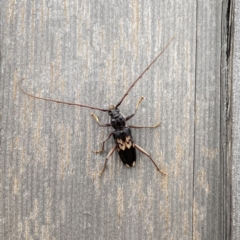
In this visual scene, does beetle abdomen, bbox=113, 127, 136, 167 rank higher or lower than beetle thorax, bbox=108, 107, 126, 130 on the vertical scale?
lower

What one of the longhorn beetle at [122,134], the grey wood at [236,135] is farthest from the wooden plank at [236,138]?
the longhorn beetle at [122,134]

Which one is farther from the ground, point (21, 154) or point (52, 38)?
point (52, 38)

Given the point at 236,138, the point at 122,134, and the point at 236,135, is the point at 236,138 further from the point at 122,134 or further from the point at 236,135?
the point at 122,134

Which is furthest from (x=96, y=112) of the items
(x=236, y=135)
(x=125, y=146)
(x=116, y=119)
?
(x=236, y=135)

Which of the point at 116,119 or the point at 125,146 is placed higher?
the point at 116,119

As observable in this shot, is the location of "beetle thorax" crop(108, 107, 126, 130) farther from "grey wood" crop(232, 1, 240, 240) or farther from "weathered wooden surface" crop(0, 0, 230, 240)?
"grey wood" crop(232, 1, 240, 240)

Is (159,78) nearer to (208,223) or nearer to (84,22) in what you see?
(84,22)

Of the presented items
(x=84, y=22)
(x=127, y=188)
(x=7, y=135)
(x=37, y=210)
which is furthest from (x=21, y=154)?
(x=84, y=22)

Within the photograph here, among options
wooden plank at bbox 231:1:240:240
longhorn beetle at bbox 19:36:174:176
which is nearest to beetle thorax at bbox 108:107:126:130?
longhorn beetle at bbox 19:36:174:176

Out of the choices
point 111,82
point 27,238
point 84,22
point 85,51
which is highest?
point 84,22
